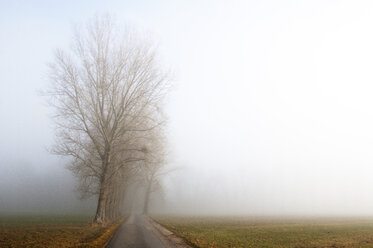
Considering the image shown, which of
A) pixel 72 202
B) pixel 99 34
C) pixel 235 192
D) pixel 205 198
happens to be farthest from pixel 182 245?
pixel 205 198

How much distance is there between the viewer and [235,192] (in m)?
126

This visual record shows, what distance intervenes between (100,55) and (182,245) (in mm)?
17159

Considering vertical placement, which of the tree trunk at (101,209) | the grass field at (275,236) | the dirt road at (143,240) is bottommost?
the grass field at (275,236)

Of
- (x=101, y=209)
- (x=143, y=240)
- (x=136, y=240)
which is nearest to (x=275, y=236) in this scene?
(x=143, y=240)

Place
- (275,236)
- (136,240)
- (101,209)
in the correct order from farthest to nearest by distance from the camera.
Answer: (101,209) → (275,236) → (136,240)

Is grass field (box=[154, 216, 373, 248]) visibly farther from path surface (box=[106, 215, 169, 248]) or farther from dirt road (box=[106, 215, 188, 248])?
path surface (box=[106, 215, 169, 248])

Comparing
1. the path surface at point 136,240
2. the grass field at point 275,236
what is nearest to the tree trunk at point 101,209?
the path surface at point 136,240

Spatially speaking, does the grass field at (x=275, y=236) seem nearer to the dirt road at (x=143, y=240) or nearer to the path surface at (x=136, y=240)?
the dirt road at (x=143, y=240)

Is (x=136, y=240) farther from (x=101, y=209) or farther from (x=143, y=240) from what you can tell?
(x=101, y=209)

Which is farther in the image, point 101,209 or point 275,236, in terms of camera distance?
point 101,209

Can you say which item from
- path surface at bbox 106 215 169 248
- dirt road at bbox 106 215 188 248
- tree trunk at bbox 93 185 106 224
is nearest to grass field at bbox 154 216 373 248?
dirt road at bbox 106 215 188 248

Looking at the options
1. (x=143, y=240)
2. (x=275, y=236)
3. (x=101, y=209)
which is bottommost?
(x=275, y=236)

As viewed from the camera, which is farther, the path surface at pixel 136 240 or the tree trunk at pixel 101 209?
the tree trunk at pixel 101 209

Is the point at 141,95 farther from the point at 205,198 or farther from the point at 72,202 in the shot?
the point at 205,198
